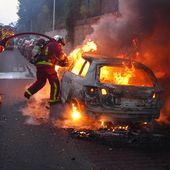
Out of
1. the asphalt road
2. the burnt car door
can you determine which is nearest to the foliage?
the burnt car door

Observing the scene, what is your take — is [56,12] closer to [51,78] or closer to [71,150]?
[51,78]

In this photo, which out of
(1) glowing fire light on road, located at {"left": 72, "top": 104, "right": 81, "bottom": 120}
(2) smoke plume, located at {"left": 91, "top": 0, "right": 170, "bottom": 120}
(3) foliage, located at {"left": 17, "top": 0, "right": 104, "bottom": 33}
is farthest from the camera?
(3) foliage, located at {"left": 17, "top": 0, "right": 104, "bottom": 33}

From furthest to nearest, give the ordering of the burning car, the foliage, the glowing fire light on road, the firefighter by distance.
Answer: the foliage
the firefighter
the glowing fire light on road
the burning car

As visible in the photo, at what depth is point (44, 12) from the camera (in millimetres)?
66562

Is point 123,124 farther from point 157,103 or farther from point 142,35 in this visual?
point 142,35

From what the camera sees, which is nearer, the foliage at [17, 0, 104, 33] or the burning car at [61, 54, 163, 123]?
the burning car at [61, 54, 163, 123]

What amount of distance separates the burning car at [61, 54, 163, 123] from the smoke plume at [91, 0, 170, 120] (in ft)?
12.5

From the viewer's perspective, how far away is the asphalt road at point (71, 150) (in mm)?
5938

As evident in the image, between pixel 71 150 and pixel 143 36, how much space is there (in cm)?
774

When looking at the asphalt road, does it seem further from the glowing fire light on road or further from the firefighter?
the firefighter

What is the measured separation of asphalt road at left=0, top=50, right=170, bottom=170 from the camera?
5.94 metres

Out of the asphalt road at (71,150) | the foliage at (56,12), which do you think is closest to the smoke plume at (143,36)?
the asphalt road at (71,150)

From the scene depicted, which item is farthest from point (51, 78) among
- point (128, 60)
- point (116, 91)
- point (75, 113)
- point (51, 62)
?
point (116, 91)

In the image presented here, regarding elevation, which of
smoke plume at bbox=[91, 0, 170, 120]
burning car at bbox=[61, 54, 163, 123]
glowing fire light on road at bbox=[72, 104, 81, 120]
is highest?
smoke plume at bbox=[91, 0, 170, 120]
